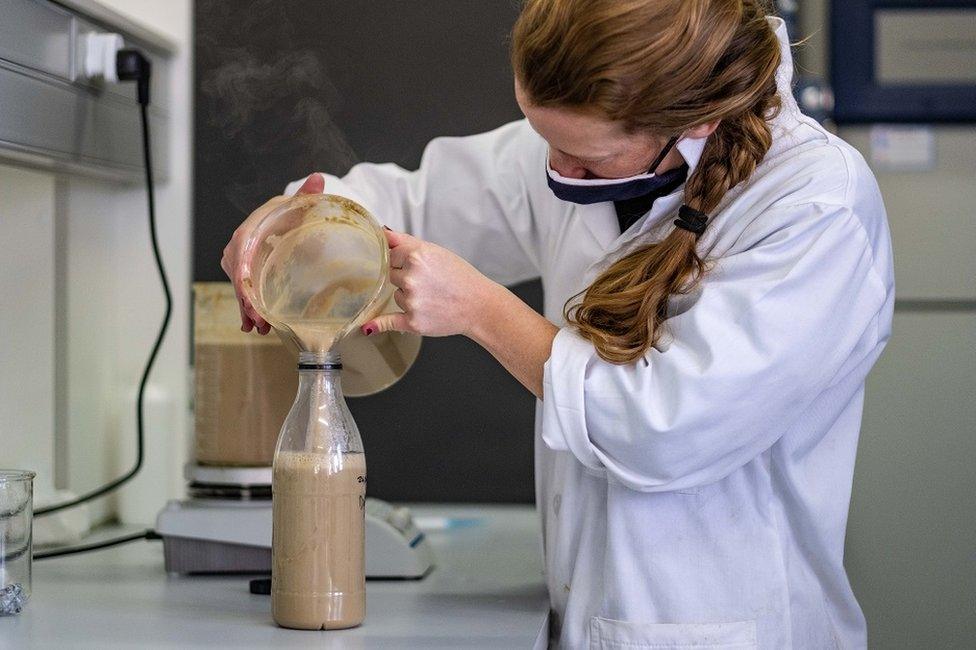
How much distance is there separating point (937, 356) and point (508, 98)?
988 millimetres

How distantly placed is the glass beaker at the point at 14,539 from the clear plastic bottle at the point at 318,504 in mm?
289

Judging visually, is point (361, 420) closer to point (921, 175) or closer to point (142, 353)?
point (142, 353)

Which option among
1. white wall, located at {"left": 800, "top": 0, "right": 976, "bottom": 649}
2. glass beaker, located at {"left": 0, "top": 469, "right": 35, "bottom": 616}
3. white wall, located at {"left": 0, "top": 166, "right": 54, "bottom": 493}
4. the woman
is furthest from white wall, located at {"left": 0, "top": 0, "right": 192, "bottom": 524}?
white wall, located at {"left": 800, "top": 0, "right": 976, "bottom": 649}

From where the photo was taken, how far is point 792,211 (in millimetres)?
1120

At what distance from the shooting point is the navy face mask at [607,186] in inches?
47.9

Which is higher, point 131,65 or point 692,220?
point 131,65

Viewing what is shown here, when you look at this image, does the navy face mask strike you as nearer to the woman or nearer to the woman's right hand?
the woman

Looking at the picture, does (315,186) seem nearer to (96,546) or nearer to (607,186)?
(607,186)

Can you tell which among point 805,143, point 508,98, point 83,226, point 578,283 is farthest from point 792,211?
point 83,226

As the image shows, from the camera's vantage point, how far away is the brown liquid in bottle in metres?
1.08

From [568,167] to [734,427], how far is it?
0.34 m

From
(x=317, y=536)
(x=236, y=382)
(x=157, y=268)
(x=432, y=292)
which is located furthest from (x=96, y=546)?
(x=432, y=292)

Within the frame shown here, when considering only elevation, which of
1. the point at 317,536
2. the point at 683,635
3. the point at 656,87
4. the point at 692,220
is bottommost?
the point at 683,635

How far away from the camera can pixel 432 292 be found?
1.14 metres
